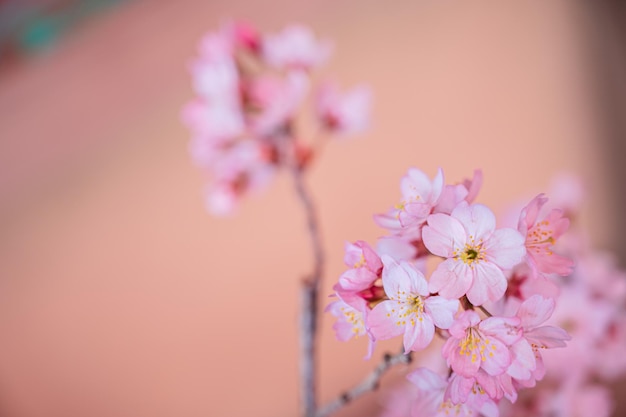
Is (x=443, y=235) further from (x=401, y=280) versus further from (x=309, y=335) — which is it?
(x=309, y=335)

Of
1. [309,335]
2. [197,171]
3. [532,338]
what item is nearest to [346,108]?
[309,335]

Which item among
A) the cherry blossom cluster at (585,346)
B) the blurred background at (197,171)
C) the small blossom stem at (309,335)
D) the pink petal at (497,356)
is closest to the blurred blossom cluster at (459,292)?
the pink petal at (497,356)

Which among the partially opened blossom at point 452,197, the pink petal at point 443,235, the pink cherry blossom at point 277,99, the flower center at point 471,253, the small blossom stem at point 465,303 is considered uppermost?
the pink cherry blossom at point 277,99

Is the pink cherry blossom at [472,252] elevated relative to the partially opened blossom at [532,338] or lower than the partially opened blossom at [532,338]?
elevated

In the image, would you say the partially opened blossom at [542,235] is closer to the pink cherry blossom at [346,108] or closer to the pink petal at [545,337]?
the pink petal at [545,337]

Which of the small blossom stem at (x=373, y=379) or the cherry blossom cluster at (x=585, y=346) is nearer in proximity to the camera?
the small blossom stem at (x=373, y=379)

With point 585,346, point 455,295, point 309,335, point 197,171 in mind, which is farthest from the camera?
point 197,171

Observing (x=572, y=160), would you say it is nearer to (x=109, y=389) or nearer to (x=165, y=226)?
(x=165, y=226)
